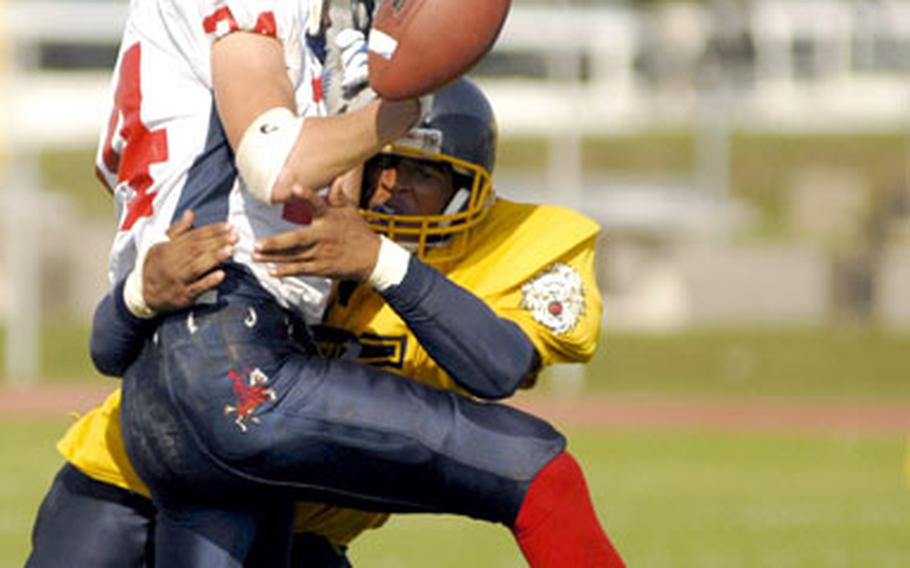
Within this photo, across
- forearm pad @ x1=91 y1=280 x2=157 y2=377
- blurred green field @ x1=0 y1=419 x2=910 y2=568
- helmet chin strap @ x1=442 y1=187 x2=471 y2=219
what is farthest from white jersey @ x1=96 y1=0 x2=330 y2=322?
blurred green field @ x1=0 y1=419 x2=910 y2=568

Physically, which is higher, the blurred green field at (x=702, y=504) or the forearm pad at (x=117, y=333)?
the forearm pad at (x=117, y=333)

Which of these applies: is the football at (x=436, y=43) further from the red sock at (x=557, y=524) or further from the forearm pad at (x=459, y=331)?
the red sock at (x=557, y=524)

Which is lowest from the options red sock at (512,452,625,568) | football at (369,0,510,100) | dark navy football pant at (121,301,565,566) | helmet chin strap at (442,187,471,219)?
red sock at (512,452,625,568)

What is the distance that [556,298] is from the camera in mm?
3324

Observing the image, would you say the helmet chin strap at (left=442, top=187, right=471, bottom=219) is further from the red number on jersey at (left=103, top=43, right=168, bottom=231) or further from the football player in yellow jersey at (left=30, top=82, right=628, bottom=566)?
the red number on jersey at (left=103, top=43, right=168, bottom=231)

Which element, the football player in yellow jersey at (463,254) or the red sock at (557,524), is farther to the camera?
the football player in yellow jersey at (463,254)

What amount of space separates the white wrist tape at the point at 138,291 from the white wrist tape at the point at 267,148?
8.1 inches

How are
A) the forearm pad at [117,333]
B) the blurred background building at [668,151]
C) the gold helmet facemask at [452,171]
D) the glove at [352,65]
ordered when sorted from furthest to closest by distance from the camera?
the blurred background building at [668,151] → the gold helmet facemask at [452,171] → the glove at [352,65] → the forearm pad at [117,333]

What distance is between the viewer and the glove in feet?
10.7

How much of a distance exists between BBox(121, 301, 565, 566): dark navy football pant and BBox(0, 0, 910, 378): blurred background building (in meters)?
11.4

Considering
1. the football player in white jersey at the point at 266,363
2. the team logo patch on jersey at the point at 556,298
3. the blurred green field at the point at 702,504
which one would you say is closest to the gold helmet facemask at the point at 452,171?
the team logo patch on jersey at the point at 556,298

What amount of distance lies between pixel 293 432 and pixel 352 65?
2.08 ft

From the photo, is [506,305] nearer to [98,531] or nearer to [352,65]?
[352,65]

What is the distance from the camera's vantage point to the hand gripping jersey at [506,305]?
10.9 feet
